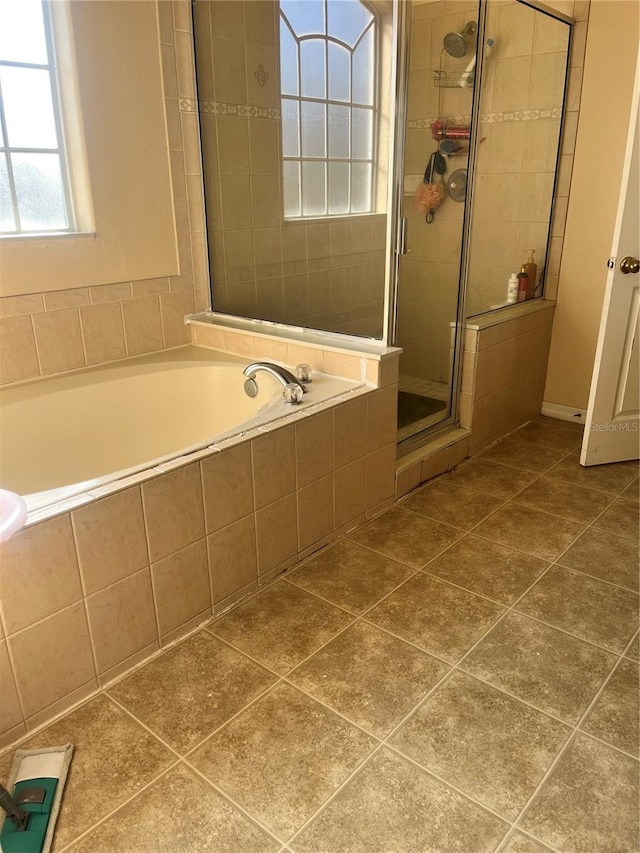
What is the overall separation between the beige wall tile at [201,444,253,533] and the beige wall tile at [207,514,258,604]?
3cm

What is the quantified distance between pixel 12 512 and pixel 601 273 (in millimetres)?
2887

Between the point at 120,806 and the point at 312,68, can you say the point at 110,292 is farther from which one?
the point at 120,806

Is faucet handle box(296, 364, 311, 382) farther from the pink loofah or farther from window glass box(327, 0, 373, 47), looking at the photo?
window glass box(327, 0, 373, 47)

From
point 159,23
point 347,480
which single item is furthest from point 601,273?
point 159,23

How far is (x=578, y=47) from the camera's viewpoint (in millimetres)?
2908

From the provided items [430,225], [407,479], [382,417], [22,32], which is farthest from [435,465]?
[22,32]

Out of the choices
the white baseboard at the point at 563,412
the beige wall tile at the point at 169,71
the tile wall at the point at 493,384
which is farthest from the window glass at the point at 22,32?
the white baseboard at the point at 563,412

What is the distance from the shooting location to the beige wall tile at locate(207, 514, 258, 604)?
181 centimetres

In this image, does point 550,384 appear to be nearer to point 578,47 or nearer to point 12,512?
point 578,47

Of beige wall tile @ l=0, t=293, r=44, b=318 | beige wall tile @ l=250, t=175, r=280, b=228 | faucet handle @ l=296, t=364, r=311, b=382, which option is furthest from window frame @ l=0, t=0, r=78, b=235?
faucet handle @ l=296, t=364, r=311, b=382

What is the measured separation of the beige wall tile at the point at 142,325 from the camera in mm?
2477

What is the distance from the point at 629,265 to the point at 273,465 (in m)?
1.72

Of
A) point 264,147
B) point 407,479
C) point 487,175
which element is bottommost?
point 407,479

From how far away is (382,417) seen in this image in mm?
2311
